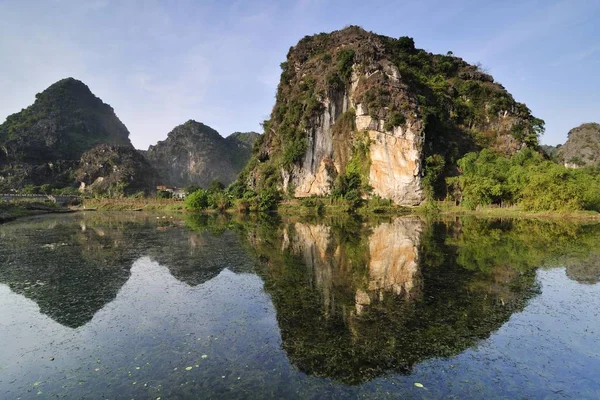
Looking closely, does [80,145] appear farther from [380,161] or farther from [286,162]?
[380,161]

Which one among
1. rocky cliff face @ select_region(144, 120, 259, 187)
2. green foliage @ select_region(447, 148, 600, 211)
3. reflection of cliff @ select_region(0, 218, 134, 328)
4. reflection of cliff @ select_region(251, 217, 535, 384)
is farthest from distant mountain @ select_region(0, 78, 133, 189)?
green foliage @ select_region(447, 148, 600, 211)

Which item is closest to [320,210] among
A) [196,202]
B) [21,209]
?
[196,202]

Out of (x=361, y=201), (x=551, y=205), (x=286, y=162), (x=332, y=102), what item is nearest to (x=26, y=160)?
(x=286, y=162)

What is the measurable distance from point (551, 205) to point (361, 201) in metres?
24.2

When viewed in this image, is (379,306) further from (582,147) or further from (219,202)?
(582,147)

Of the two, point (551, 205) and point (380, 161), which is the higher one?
point (380, 161)

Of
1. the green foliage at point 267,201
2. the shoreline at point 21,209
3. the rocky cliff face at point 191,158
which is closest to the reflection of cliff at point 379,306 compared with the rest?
the green foliage at point 267,201

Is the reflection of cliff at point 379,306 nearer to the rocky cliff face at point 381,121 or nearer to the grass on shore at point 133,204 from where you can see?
the rocky cliff face at point 381,121

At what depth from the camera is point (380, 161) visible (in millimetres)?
53969

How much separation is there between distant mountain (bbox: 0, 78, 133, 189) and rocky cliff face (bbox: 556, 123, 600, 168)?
6033 inches

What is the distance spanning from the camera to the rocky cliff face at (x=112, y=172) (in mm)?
109406

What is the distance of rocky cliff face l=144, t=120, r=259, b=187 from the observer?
171 m

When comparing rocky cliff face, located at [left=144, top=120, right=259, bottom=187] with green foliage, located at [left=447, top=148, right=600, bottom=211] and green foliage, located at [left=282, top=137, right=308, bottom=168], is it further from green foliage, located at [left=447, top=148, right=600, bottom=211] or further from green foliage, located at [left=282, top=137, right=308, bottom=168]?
green foliage, located at [left=447, top=148, right=600, bottom=211]

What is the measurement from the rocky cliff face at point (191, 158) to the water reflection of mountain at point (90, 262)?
14707 cm
